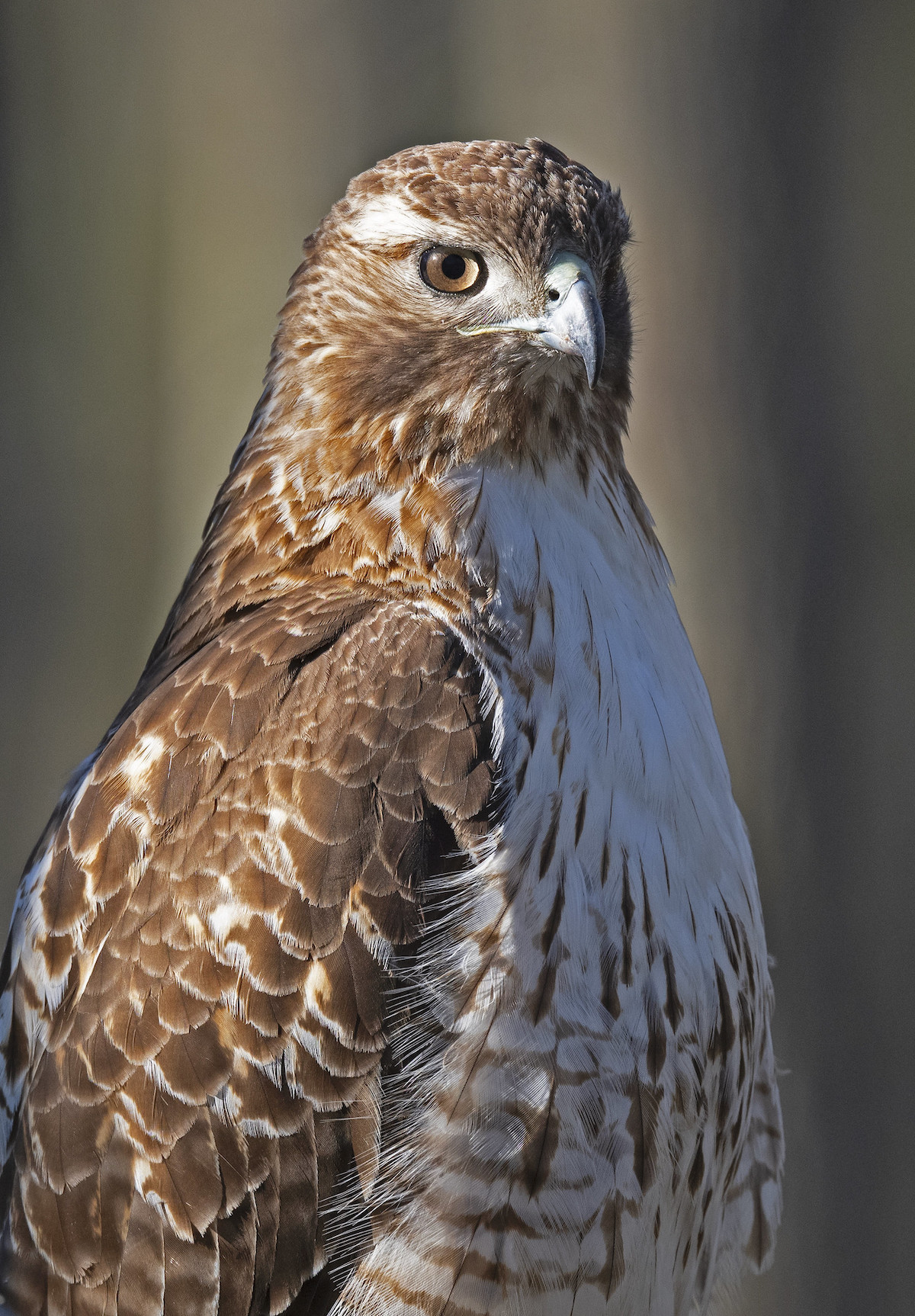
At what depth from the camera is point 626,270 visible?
7.74 feet

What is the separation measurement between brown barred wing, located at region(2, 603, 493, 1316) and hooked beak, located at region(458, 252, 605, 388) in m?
0.49

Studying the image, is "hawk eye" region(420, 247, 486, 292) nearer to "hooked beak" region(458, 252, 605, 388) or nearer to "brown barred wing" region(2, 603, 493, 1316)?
"hooked beak" region(458, 252, 605, 388)

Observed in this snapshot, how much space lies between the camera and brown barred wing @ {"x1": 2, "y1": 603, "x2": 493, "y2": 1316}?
1741 millimetres

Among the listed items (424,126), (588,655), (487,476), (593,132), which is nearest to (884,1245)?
(588,655)

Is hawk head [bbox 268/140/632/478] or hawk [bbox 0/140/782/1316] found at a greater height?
hawk head [bbox 268/140/632/478]

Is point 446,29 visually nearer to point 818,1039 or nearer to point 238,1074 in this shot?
point 818,1039

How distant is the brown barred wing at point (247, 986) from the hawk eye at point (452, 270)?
57 centimetres

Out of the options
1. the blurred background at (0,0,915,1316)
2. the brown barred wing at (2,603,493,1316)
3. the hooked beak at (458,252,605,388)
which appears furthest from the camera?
the blurred background at (0,0,915,1316)

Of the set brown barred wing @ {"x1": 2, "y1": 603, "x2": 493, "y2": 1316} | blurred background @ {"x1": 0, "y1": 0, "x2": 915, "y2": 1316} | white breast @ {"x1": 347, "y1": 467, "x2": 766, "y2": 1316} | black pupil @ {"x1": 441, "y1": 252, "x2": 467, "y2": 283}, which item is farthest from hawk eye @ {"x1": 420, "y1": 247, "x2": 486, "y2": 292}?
blurred background @ {"x1": 0, "y1": 0, "x2": 915, "y2": 1316}

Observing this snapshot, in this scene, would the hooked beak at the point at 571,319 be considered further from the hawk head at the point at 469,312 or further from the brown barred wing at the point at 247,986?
the brown barred wing at the point at 247,986

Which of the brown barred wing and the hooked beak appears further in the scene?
the hooked beak

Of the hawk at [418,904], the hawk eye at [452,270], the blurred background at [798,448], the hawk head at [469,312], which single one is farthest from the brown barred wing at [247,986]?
the blurred background at [798,448]

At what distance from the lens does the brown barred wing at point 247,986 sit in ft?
5.71

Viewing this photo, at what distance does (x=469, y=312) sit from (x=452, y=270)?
0.07 metres
